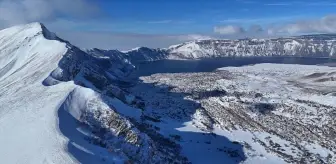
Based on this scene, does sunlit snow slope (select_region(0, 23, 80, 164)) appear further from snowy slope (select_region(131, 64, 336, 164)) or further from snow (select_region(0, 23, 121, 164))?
snowy slope (select_region(131, 64, 336, 164))

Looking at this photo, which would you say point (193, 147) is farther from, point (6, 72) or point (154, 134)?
point (6, 72)

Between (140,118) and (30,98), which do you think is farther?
(140,118)

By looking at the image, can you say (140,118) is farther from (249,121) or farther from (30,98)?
(249,121)

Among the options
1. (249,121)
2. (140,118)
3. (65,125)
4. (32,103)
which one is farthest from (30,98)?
(249,121)

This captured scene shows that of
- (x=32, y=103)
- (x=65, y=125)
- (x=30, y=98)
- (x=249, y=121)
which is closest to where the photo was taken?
(x=65, y=125)

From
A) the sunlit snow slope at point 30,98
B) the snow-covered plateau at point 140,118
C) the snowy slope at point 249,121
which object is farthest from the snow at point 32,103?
the snowy slope at point 249,121

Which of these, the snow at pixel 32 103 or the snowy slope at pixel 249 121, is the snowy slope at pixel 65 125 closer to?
the snow at pixel 32 103
